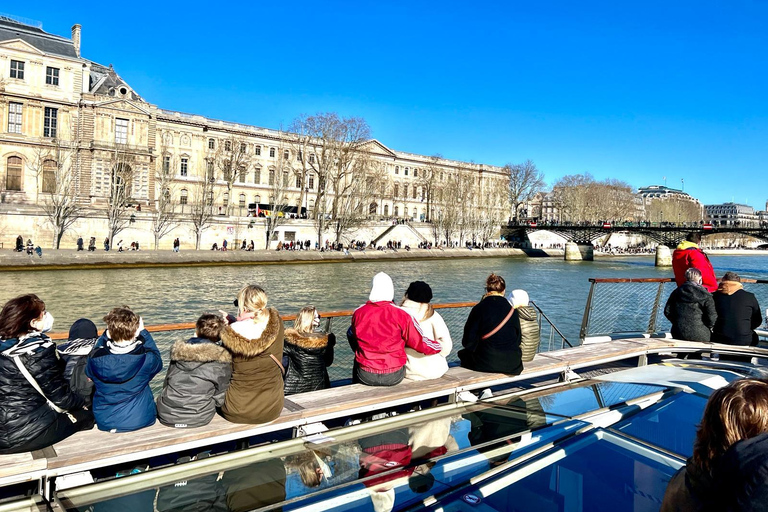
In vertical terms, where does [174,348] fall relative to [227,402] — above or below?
above

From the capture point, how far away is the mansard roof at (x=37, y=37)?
3903 cm

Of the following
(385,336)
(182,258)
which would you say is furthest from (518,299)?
(182,258)

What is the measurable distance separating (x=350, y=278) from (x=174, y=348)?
26245 millimetres

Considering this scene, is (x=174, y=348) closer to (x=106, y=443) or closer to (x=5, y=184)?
(x=106, y=443)

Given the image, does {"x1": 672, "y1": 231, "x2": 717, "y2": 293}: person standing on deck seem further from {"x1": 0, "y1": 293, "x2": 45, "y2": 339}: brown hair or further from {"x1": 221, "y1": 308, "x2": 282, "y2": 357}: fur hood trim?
{"x1": 0, "y1": 293, "x2": 45, "y2": 339}: brown hair

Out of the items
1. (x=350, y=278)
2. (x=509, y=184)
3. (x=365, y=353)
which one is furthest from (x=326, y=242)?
(x=365, y=353)

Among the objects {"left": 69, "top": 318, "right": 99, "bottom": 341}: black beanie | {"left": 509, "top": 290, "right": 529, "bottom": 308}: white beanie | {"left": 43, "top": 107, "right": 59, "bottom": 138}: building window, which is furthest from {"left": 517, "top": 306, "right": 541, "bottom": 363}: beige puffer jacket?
{"left": 43, "top": 107, "right": 59, "bottom": 138}: building window

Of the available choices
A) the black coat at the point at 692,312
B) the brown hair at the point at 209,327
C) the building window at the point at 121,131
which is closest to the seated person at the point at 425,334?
the brown hair at the point at 209,327

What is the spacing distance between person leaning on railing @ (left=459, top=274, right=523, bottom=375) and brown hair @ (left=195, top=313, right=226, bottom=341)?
203 centimetres

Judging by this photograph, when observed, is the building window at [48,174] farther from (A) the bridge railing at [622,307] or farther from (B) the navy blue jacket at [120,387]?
(B) the navy blue jacket at [120,387]

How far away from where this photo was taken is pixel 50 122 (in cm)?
4047

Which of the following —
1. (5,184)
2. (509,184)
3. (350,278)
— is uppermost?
(509,184)

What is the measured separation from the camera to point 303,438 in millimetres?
2939

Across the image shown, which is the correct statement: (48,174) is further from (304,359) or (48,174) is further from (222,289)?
(304,359)
